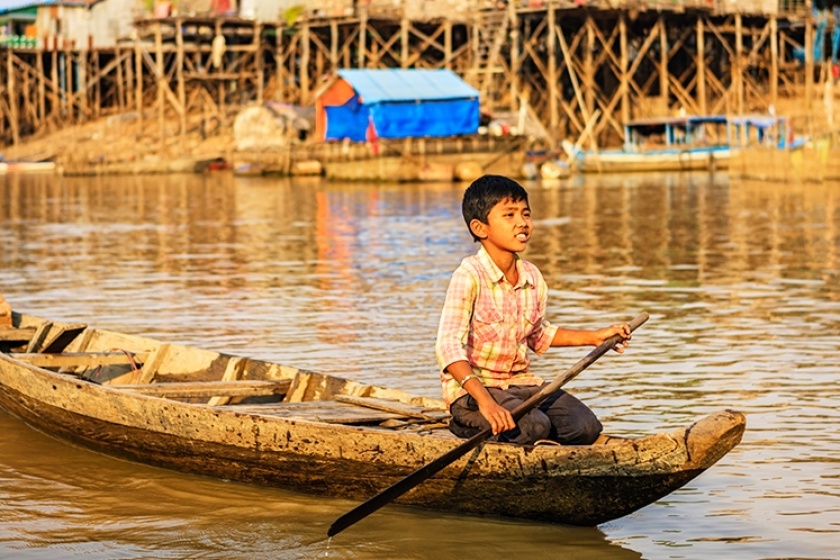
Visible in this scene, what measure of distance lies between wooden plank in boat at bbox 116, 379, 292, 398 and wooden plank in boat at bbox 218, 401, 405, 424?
47 cm

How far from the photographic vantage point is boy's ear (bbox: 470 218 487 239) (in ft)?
19.3

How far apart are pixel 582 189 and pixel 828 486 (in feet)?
81.0

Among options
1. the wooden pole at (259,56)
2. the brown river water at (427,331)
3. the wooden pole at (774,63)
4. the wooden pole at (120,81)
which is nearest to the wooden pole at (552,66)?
the wooden pole at (774,63)

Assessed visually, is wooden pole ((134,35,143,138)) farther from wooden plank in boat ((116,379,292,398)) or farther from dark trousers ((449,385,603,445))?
dark trousers ((449,385,603,445))

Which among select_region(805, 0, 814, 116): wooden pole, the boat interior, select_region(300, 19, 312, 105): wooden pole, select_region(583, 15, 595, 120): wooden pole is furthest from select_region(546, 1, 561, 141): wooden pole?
the boat interior

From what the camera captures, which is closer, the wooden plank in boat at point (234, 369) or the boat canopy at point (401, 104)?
the wooden plank in boat at point (234, 369)

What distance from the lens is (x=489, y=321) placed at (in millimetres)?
5965

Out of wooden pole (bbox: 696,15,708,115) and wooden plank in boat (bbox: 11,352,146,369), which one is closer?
wooden plank in boat (bbox: 11,352,146,369)

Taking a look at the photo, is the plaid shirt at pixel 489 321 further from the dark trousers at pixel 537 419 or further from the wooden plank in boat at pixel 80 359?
the wooden plank in boat at pixel 80 359

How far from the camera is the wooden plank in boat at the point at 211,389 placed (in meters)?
7.54

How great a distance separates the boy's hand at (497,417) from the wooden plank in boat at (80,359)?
3.72 meters

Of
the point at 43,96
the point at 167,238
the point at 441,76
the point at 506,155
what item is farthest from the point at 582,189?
the point at 43,96

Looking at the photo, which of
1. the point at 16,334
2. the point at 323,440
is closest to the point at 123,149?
the point at 16,334

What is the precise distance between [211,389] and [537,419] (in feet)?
7.55
